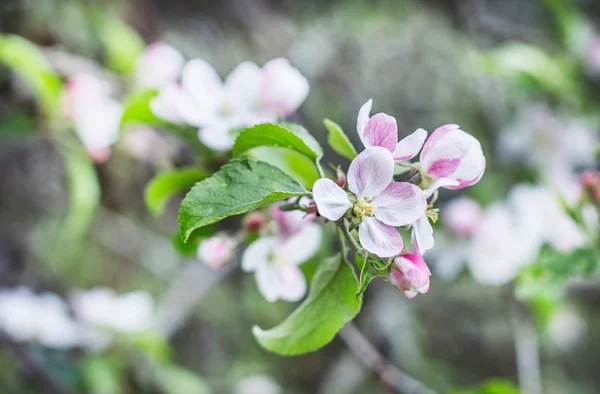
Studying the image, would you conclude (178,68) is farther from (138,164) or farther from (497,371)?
(497,371)

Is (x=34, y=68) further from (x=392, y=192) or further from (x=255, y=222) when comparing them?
(x=392, y=192)

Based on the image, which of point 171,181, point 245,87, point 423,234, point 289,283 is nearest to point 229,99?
point 245,87

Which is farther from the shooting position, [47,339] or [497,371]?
[497,371]

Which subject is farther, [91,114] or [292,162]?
[91,114]

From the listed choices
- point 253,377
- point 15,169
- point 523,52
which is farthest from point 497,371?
point 15,169

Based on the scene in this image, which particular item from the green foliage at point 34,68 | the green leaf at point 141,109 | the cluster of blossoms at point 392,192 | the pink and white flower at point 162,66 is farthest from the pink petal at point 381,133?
the green foliage at point 34,68

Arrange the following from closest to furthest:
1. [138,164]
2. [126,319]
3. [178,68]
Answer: [178,68] → [126,319] → [138,164]
